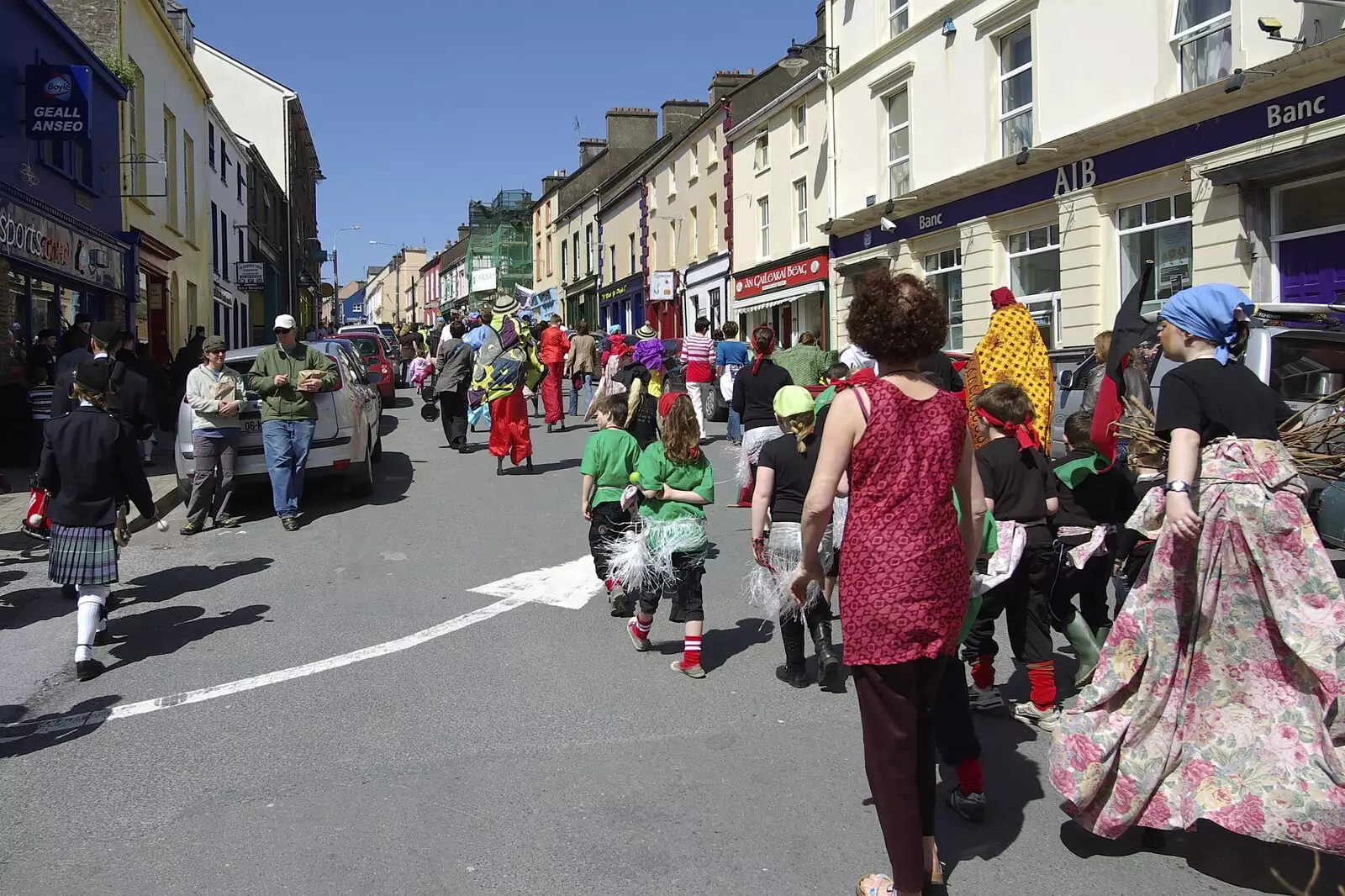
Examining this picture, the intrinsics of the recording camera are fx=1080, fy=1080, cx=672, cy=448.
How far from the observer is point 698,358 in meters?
15.0

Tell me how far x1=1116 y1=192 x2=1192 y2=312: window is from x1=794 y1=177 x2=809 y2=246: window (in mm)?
12834

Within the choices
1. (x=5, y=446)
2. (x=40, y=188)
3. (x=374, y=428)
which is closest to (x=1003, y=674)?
(x=374, y=428)

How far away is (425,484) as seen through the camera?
12.2 m

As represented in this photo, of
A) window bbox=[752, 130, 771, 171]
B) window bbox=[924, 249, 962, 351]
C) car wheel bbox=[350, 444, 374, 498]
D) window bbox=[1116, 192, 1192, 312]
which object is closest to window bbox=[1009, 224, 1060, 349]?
window bbox=[1116, 192, 1192, 312]

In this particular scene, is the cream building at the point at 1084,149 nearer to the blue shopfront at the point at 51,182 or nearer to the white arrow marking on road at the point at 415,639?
the white arrow marking on road at the point at 415,639

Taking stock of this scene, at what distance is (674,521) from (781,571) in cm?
70

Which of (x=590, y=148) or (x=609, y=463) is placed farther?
(x=590, y=148)

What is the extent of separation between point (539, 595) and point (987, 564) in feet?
11.9

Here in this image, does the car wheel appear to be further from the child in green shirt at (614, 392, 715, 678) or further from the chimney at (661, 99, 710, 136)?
the chimney at (661, 99, 710, 136)

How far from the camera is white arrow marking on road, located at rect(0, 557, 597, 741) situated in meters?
5.08

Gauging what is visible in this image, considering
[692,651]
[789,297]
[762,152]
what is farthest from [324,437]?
[762,152]

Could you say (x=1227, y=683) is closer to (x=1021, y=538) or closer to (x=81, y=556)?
(x=1021, y=538)

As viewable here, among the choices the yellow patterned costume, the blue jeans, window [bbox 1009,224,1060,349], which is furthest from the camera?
window [bbox 1009,224,1060,349]

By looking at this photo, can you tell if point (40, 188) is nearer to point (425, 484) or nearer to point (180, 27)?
point (425, 484)
